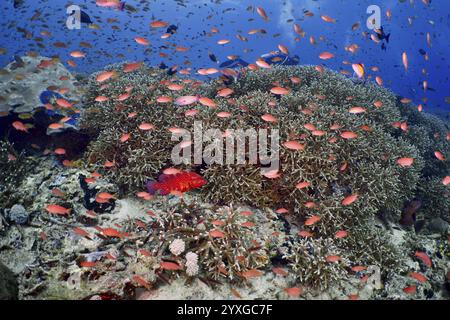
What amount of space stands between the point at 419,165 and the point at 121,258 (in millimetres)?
7623

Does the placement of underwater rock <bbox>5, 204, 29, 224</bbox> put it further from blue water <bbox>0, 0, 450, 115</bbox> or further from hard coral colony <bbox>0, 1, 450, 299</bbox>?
blue water <bbox>0, 0, 450, 115</bbox>

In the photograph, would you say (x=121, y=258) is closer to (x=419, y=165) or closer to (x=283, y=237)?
(x=283, y=237)

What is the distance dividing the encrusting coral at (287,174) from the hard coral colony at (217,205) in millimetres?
28

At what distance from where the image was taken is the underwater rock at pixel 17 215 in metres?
5.04

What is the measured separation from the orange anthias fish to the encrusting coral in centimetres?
41

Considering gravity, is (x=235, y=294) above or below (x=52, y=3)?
above

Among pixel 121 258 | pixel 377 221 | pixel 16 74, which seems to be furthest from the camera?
pixel 16 74

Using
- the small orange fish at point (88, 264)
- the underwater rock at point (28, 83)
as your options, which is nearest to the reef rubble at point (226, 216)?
the small orange fish at point (88, 264)

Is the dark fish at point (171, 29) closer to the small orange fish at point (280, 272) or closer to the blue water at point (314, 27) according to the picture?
the small orange fish at point (280, 272)

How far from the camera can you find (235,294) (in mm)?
3881

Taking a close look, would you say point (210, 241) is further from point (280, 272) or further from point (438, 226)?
point (438, 226)

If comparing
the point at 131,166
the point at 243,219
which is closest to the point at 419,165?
the point at 243,219

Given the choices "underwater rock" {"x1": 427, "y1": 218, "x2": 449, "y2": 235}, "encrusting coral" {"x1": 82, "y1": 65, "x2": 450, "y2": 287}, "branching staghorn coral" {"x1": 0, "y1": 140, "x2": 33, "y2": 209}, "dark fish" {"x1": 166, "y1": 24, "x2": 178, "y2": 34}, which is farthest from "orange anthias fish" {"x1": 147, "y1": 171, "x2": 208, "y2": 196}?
"underwater rock" {"x1": 427, "y1": 218, "x2": 449, "y2": 235}

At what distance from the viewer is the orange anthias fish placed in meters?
4.95
